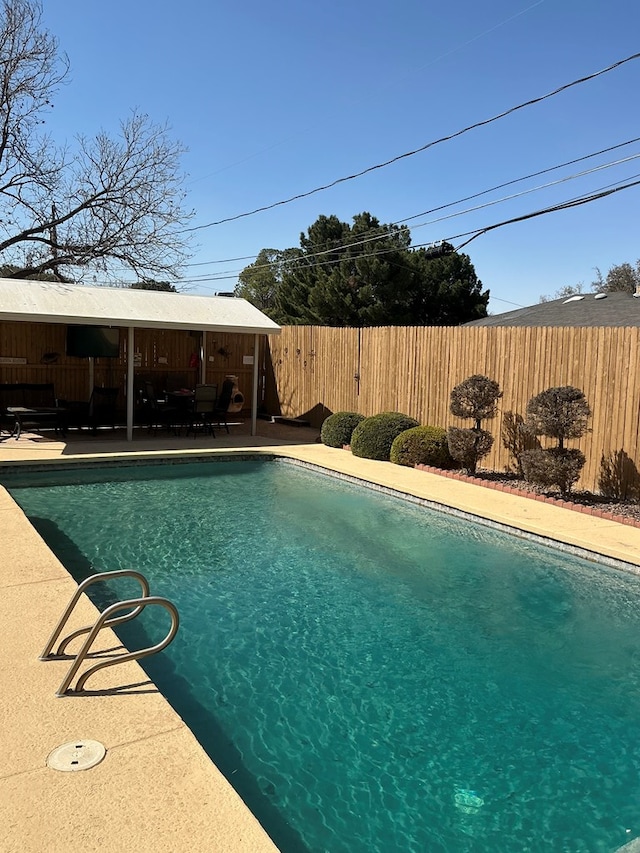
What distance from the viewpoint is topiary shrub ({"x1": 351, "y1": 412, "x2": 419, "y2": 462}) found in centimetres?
1152

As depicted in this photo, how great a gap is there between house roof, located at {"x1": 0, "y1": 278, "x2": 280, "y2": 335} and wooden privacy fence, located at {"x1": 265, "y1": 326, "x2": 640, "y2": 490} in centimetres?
167

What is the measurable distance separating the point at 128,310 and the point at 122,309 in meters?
0.11

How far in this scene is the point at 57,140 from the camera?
1959 cm

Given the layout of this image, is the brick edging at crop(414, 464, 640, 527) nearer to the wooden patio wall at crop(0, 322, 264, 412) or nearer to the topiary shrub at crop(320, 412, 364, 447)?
the topiary shrub at crop(320, 412, 364, 447)

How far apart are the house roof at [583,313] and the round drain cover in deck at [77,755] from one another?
11824 millimetres

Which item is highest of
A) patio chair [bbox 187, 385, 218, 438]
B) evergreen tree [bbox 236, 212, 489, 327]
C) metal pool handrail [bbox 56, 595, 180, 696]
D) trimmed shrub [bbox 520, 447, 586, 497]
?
evergreen tree [bbox 236, 212, 489, 327]

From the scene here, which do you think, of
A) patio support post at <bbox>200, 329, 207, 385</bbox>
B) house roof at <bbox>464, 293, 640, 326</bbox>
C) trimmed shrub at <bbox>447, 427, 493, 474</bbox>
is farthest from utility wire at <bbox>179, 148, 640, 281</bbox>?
patio support post at <bbox>200, 329, 207, 385</bbox>

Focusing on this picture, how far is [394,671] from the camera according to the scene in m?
4.30

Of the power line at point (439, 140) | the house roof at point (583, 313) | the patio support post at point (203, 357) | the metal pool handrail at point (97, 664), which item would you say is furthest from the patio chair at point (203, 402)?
the metal pool handrail at point (97, 664)

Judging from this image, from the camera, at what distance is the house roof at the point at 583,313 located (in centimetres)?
1316

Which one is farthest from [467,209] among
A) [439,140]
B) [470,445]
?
[470,445]

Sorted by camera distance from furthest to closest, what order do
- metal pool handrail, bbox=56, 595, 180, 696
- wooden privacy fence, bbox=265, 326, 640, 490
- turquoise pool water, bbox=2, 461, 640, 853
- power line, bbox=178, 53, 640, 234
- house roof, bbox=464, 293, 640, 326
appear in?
house roof, bbox=464, 293, 640, 326 < power line, bbox=178, 53, 640, 234 < wooden privacy fence, bbox=265, 326, 640, 490 < metal pool handrail, bbox=56, 595, 180, 696 < turquoise pool water, bbox=2, 461, 640, 853

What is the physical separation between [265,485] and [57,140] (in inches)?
586

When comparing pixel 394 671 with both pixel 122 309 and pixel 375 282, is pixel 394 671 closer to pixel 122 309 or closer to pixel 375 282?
pixel 122 309
